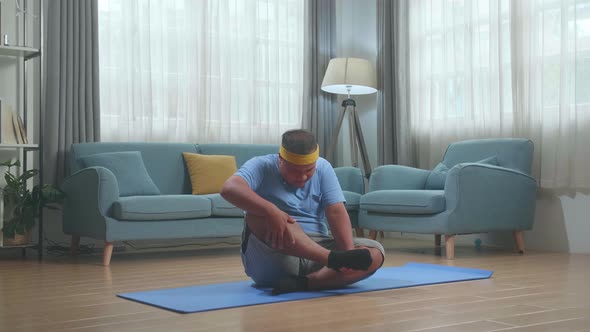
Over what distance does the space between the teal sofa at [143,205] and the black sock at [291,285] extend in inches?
64.0

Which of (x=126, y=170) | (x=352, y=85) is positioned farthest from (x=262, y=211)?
(x=352, y=85)

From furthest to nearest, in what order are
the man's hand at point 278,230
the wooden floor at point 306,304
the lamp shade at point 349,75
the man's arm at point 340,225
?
1. the lamp shade at point 349,75
2. the man's arm at point 340,225
3. the man's hand at point 278,230
4. the wooden floor at point 306,304

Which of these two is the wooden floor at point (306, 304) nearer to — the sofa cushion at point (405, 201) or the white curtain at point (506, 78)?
the sofa cushion at point (405, 201)

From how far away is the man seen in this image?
100.0 inches

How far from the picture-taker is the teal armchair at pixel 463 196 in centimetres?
426

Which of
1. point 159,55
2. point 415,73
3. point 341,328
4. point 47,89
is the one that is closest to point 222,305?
point 341,328

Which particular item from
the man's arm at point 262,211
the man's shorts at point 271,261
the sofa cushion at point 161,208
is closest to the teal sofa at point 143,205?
the sofa cushion at point 161,208

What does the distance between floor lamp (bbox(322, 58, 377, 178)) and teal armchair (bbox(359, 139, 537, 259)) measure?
991 mm

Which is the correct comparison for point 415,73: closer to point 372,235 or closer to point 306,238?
point 372,235

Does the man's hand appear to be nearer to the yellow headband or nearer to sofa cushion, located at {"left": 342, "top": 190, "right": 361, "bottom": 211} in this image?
the yellow headband

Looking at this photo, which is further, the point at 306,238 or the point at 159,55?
the point at 159,55

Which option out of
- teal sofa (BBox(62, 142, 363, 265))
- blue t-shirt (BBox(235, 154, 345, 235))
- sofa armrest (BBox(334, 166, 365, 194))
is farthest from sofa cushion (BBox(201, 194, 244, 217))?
blue t-shirt (BBox(235, 154, 345, 235))

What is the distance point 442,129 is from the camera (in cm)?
561

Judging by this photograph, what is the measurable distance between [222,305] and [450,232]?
6.99 ft
